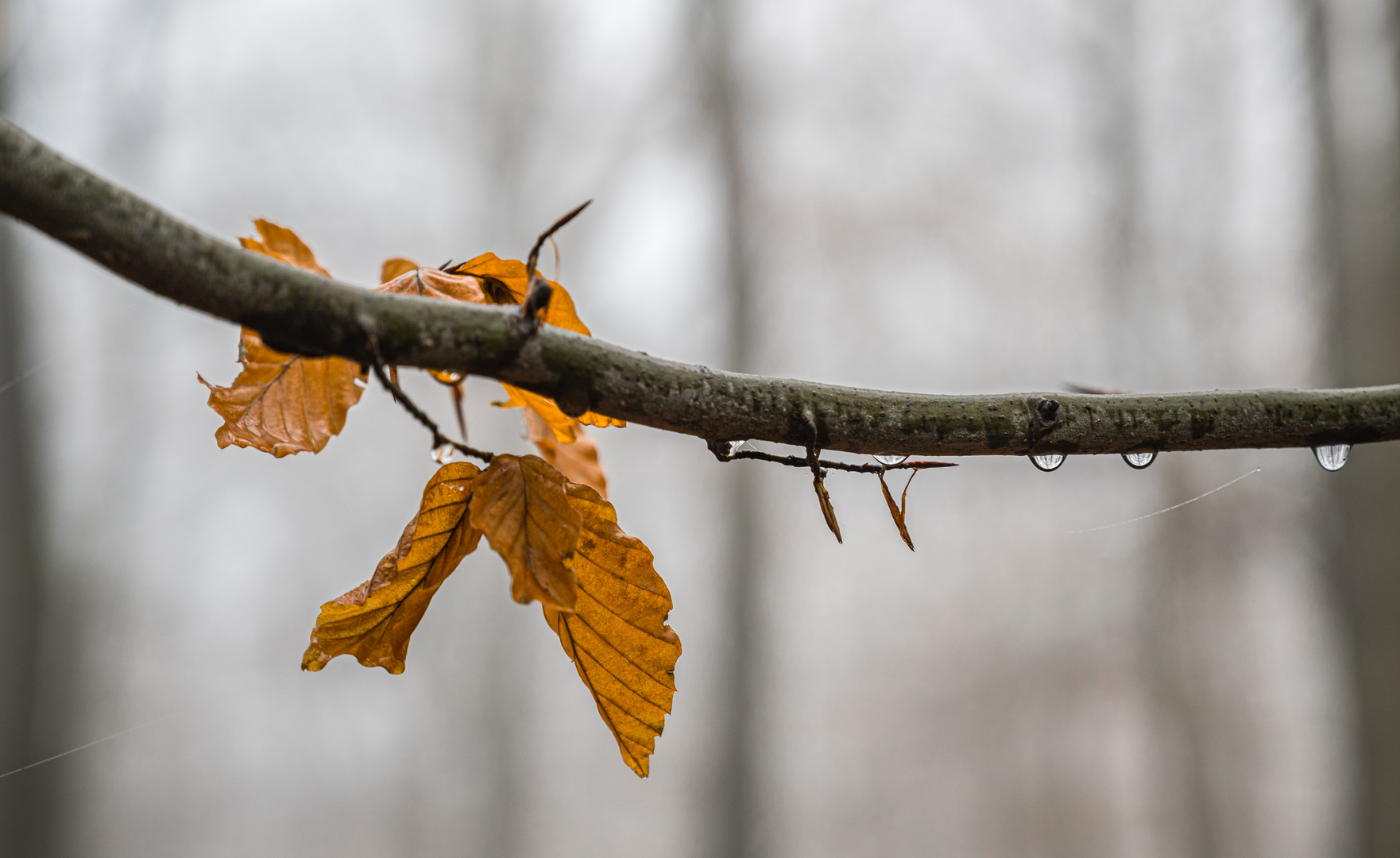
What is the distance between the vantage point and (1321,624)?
169 cm

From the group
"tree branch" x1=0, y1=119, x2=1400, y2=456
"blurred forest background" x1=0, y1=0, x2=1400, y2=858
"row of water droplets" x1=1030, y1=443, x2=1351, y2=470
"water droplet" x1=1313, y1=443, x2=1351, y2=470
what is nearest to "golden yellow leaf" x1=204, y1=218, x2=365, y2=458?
"tree branch" x1=0, y1=119, x2=1400, y2=456

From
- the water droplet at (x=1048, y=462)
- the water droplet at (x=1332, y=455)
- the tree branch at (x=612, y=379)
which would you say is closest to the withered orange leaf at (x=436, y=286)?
the tree branch at (x=612, y=379)

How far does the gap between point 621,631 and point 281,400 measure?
18 centimetres

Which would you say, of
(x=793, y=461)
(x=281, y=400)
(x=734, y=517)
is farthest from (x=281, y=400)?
(x=734, y=517)

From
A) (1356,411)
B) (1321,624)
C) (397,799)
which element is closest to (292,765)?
(397,799)

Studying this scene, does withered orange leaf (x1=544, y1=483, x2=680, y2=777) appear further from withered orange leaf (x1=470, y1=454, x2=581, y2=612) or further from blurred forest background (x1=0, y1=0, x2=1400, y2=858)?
blurred forest background (x1=0, y1=0, x2=1400, y2=858)

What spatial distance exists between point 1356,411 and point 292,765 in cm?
218

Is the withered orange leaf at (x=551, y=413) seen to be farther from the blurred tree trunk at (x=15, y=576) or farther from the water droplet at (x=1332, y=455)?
the blurred tree trunk at (x=15, y=576)

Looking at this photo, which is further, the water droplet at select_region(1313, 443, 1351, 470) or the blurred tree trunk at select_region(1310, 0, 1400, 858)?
the blurred tree trunk at select_region(1310, 0, 1400, 858)

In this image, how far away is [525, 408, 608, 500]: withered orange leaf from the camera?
0.36 m

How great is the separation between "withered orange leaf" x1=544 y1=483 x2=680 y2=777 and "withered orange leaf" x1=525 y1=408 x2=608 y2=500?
0.09 m

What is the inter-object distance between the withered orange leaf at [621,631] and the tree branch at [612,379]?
0.23 feet

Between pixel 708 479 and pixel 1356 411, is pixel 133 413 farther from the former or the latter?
pixel 1356 411

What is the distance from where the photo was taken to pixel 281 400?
298mm
